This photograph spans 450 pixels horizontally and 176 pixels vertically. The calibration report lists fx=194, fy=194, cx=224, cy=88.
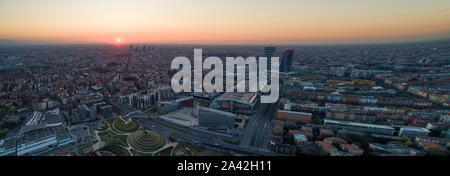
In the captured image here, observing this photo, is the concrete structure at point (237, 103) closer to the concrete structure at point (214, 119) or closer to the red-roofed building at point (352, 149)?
the concrete structure at point (214, 119)

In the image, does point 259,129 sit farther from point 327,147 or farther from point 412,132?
point 412,132

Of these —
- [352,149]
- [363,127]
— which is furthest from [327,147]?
[363,127]

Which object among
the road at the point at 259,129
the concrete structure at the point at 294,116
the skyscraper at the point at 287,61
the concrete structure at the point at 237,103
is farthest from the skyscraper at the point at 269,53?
the concrete structure at the point at 294,116

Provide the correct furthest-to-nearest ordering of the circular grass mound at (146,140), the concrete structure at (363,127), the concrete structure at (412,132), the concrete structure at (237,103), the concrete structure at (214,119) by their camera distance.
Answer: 1. the concrete structure at (237,103)
2. the concrete structure at (214,119)
3. the concrete structure at (363,127)
4. the concrete structure at (412,132)
5. the circular grass mound at (146,140)

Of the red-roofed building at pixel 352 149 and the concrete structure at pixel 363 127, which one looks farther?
the concrete structure at pixel 363 127

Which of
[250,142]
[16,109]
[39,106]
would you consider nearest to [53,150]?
[39,106]

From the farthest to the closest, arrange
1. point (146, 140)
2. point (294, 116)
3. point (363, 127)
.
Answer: point (294, 116), point (363, 127), point (146, 140)
